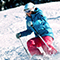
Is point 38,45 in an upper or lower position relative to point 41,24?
lower

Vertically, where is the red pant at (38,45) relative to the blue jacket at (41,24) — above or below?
below

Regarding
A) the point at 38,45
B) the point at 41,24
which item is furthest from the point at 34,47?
the point at 41,24

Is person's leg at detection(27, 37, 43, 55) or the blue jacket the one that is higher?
the blue jacket

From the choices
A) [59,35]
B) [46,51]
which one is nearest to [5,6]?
[59,35]

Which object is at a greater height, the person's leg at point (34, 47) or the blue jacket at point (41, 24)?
the blue jacket at point (41, 24)

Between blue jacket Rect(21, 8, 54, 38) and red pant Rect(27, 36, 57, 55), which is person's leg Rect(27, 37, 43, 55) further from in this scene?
blue jacket Rect(21, 8, 54, 38)

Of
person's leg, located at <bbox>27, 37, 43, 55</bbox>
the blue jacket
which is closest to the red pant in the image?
person's leg, located at <bbox>27, 37, 43, 55</bbox>

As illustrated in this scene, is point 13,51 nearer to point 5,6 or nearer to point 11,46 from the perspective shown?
point 11,46

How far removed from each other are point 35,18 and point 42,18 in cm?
18

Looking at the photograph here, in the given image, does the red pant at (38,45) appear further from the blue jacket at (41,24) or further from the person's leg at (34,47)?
the blue jacket at (41,24)

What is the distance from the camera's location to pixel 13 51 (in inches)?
143

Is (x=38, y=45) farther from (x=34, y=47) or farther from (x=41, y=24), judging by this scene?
(x=41, y=24)

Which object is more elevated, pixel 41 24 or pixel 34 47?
pixel 41 24

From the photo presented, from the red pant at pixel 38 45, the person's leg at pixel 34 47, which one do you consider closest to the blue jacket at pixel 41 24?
the red pant at pixel 38 45
